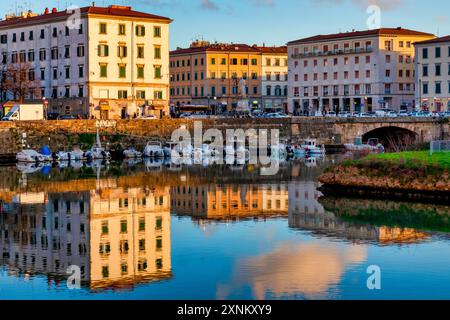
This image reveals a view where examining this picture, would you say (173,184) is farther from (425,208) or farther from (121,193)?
(425,208)

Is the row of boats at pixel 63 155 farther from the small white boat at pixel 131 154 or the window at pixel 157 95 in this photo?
the window at pixel 157 95

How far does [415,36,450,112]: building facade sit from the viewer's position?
11150cm

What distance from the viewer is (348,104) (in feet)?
425

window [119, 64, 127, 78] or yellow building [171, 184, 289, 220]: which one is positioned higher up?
window [119, 64, 127, 78]

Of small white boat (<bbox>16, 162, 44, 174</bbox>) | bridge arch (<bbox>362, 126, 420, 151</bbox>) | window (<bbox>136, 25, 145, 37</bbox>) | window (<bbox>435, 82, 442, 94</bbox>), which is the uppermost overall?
window (<bbox>136, 25, 145, 37</bbox>)

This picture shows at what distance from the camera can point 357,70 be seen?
416 feet

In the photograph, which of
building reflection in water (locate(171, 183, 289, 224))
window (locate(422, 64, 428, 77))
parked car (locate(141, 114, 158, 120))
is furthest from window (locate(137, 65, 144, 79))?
building reflection in water (locate(171, 183, 289, 224))

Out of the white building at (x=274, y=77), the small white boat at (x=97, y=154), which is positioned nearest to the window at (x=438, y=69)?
the white building at (x=274, y=77)

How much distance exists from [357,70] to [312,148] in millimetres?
41124

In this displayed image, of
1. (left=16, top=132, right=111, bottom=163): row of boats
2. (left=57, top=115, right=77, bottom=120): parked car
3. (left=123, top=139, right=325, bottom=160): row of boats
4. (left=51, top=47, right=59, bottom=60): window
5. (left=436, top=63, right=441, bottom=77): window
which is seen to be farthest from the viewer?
(left=436, top=63, right=441, bottom=77): window

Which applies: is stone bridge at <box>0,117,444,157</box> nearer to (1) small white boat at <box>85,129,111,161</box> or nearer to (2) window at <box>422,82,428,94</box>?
(1) small white boat at <box>85,129,111,161</box>

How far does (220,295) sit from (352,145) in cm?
6920

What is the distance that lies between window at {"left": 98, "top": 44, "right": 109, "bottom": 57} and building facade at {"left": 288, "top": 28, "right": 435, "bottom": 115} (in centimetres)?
3835
